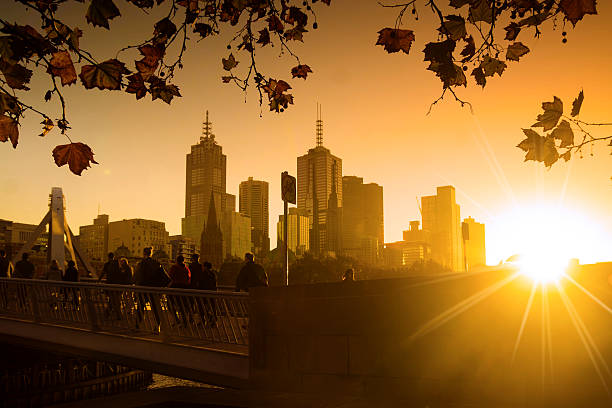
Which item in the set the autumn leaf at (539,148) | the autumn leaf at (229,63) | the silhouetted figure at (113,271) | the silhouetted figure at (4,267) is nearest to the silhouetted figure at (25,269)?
the silhouetted figure at (4,267)

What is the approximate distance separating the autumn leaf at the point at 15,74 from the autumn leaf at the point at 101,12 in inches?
26.2

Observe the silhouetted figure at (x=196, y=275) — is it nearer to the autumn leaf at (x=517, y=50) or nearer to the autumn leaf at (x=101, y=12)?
the autumn leaf at (x=517, y=50)

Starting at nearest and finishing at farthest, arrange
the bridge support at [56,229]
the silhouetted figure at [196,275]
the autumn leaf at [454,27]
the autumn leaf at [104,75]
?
the autumn leaf at [104,75]
the autumn leaf at [454,27]
the silhouetted figure at [196,275]
the bridge support at [56,229]

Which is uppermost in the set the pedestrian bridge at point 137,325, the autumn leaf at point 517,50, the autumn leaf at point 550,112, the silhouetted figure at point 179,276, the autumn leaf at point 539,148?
the autumn leaf at point 517,50

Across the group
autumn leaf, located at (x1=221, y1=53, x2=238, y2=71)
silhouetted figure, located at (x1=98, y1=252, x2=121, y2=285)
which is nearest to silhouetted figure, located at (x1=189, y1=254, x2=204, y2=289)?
silhouetted figure, located at (x1=98, y1=252, x2=121, y2=285)

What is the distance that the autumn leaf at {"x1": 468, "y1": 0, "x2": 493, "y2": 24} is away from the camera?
443cm

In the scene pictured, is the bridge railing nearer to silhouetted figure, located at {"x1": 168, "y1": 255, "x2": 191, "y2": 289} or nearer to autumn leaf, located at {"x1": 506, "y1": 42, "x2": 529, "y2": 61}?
silhouetted figure, located at {"x1": 168, "y1": 255, "x2": 191, "y2": 289}

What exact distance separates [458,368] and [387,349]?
0.83 meters

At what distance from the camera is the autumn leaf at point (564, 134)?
4793 millimetres

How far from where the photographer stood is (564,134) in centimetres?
480

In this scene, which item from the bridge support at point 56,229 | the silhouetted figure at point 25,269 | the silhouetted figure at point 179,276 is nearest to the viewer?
the silhouetted figure at point 179,276

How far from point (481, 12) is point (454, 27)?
0.38 metres

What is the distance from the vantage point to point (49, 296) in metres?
15.9

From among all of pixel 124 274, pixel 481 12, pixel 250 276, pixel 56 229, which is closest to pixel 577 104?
pixel 481 12
